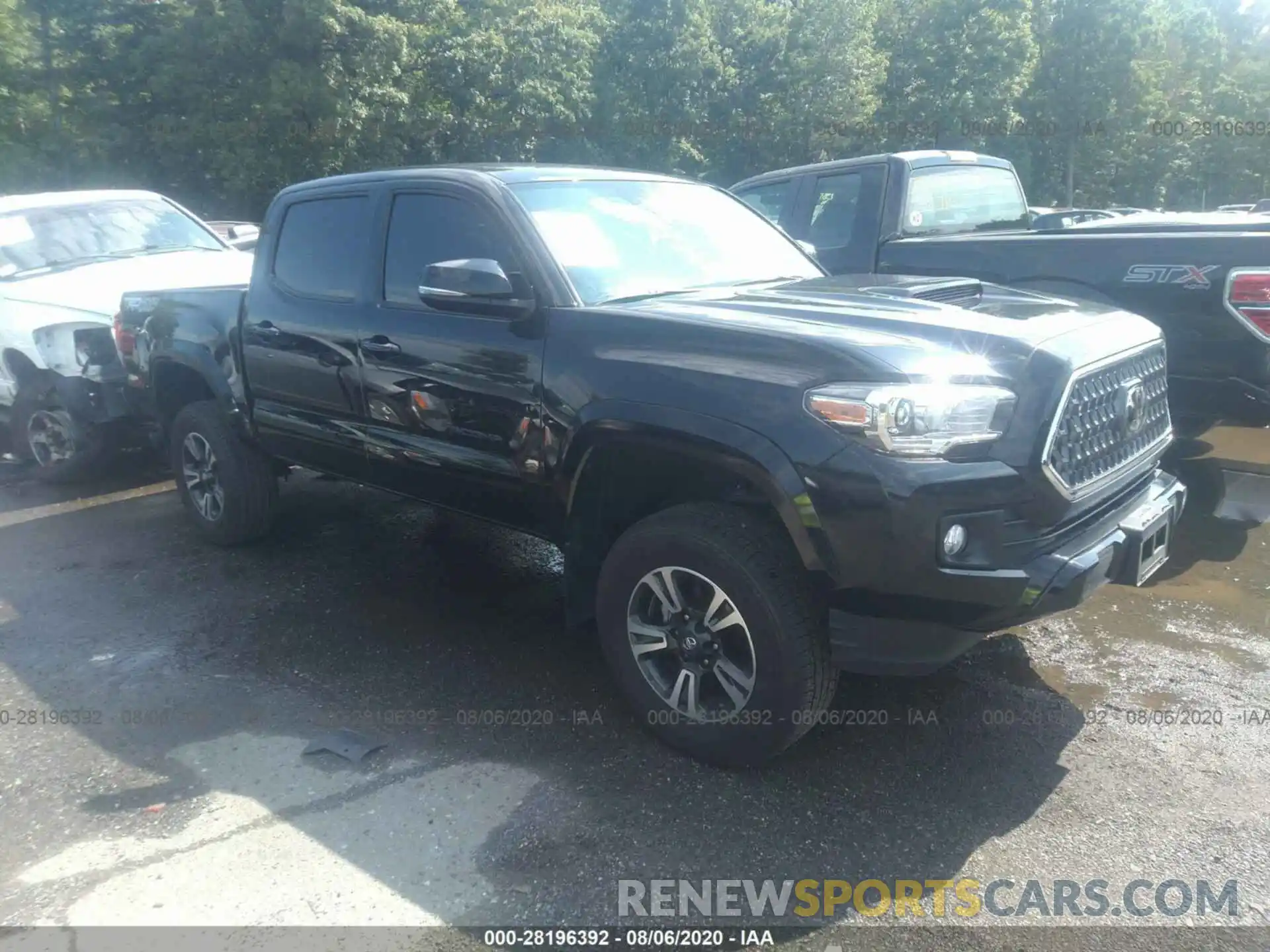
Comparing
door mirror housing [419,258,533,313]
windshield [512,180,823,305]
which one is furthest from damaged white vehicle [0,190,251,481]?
windshield [512,180,823,305]

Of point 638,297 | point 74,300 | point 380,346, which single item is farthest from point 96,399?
point 638,297

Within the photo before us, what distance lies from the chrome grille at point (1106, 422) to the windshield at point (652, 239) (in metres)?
1.46

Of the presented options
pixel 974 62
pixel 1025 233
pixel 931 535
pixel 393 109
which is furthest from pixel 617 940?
pixel 974 62

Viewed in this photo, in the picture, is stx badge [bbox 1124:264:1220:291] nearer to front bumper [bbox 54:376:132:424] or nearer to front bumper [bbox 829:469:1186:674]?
front bumper [bbox 829:469:1186:674]

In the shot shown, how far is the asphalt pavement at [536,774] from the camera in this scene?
9.50ft

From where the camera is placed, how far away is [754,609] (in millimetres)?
3176

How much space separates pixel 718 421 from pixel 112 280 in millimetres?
5894

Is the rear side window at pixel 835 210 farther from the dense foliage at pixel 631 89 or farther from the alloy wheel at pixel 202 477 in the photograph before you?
the dense foliage at pixel 631 89

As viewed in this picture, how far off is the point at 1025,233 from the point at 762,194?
225cm

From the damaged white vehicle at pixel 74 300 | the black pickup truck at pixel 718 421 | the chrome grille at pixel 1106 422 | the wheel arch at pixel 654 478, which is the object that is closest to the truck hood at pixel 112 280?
the damaged white vehicle at pixel 74 300

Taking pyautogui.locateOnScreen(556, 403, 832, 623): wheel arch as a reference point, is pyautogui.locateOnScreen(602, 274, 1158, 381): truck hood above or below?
above

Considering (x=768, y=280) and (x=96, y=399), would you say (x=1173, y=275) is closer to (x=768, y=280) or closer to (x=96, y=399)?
(x=768, y=280)

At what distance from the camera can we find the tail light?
4891mm

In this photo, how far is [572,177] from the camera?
4324 millimetres
